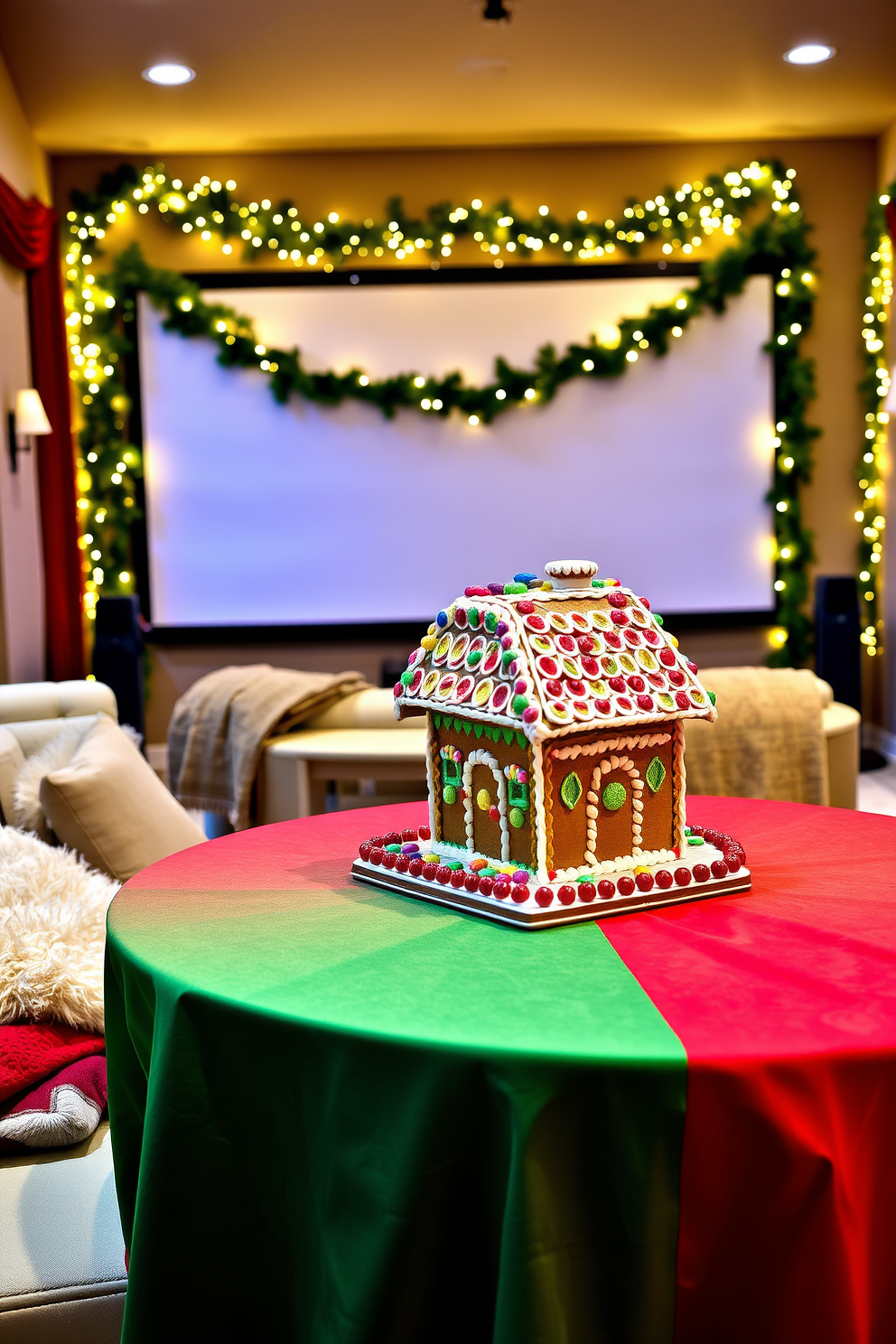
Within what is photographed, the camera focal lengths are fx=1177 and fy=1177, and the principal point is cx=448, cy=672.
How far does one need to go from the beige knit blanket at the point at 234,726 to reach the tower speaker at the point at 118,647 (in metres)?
1.45

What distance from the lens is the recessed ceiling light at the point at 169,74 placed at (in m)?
4.98

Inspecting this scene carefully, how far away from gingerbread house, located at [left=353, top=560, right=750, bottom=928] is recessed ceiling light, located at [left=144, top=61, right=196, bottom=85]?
173 inches

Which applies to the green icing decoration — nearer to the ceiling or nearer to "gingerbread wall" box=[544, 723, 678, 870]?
"gingerbread wall" box=[544, 723, 678, 870]

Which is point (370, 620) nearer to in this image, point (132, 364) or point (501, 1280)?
point (132, 364)

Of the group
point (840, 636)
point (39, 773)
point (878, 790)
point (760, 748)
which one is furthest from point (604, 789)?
point (840, 636)

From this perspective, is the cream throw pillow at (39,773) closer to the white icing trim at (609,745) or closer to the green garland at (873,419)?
the white icing trim at (609,745)

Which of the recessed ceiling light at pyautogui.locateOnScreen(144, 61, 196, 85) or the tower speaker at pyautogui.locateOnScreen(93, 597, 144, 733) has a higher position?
the recessed ceiling light at pyautogui.locateOnScreen(144, 61, 196, 85)

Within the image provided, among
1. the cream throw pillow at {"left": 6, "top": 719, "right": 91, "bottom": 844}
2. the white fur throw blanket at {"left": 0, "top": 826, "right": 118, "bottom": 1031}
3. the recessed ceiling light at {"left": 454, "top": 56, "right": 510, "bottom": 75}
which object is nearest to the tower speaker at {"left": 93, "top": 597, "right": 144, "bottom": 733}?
the recessed ceiling light at {"left": 454, "top": 56, "right": 510, "bottom": 75}

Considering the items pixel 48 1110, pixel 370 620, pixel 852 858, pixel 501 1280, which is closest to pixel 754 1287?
pixel 501 1280

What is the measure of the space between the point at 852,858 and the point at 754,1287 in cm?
70

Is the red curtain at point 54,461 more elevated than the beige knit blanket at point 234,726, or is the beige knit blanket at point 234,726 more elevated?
the red curtain at point 54,461

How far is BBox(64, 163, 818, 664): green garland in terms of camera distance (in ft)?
19.3

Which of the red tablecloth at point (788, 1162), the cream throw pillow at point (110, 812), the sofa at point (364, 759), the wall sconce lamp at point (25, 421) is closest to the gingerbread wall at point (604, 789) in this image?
the red tablecloth at point (788, 1162)

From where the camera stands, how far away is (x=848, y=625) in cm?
561
